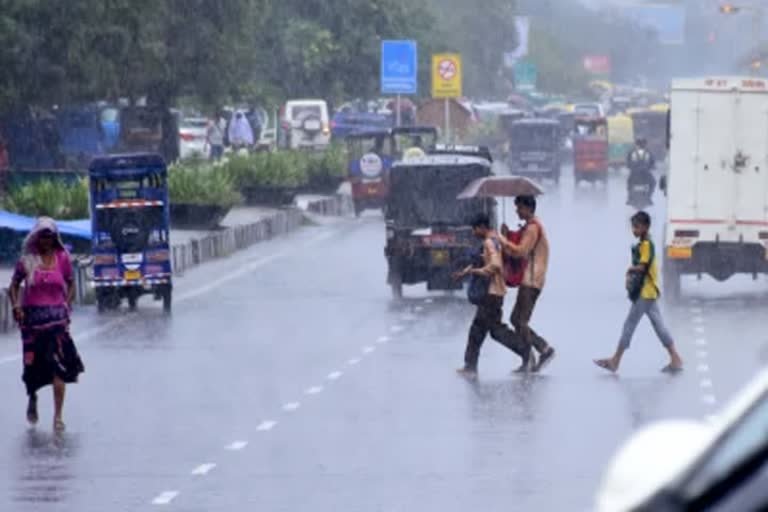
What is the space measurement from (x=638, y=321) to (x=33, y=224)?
39.9 feet

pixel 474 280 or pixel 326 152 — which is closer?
pixel 474 280

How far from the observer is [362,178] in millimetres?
49625

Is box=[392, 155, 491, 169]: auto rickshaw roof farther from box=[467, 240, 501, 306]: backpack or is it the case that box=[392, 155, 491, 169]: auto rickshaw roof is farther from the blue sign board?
the blue sign board

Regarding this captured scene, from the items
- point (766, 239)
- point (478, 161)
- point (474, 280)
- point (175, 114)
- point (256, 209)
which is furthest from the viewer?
point (175, 114)

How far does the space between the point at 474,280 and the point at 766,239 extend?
1039 centimetres

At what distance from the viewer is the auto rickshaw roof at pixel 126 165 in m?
27.2

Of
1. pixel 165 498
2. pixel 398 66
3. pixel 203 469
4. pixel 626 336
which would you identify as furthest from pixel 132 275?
pixel 398 66

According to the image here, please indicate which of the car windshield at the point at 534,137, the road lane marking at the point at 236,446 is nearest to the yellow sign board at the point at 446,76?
the car windshield at the point at 534,137

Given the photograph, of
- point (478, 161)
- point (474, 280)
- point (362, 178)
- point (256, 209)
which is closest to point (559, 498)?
point (474, 280)

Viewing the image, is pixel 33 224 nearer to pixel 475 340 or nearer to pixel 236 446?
pixel 475 340

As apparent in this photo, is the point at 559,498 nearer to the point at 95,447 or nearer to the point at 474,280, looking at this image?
the point at 95,447

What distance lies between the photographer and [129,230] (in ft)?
87.5

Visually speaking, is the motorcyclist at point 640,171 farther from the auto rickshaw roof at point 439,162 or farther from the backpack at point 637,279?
the backpack at point 637,279

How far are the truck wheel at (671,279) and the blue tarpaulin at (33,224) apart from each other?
7.51m
